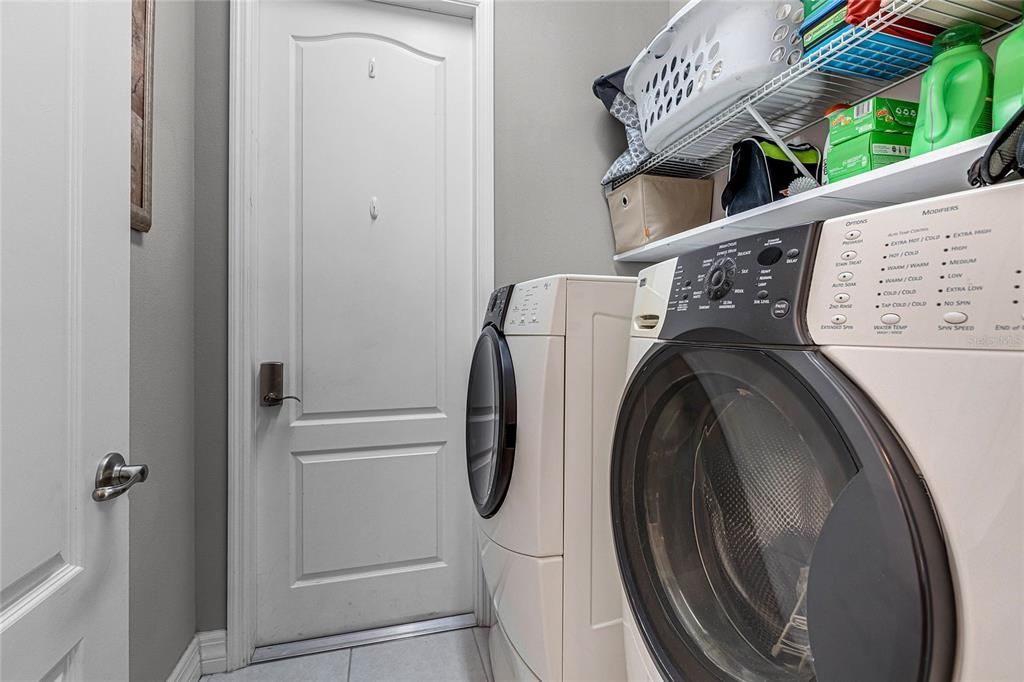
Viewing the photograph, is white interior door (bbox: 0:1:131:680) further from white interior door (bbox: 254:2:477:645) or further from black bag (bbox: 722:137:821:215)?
black bag (bbox: 722:137:821:215)

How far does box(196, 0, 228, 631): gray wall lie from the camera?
1.52 metres

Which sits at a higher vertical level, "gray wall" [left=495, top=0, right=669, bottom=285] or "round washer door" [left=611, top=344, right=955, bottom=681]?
"gray wall" [left=495, top=0, right=669, bottom=285]

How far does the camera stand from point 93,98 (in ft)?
2.21

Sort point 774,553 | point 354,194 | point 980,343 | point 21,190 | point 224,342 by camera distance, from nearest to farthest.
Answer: point 980,343, point 21,190, point 774,553, point 224,342, point 354,194

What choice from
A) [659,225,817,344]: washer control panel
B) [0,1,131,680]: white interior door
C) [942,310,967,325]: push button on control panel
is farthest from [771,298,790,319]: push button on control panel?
[0,1,131,680]: white interior door

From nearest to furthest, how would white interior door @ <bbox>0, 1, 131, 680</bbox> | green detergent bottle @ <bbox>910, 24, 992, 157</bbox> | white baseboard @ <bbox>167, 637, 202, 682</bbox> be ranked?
white interior door @ <bbox>0, 1, 131, 680</bbox> → green detergent bottle @ <bbox>910, 24, 992, 157</bbox> → white baseboard @ <bbox>167, 637, 202, 682</bbox>

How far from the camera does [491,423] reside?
1239 mm

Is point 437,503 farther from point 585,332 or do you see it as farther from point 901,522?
point 901,522

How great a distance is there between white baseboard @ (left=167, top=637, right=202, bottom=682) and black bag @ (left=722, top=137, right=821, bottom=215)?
6.66ft

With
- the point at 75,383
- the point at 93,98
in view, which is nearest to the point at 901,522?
the point at 75,383

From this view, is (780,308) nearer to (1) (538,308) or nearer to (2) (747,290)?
(2) (747,290)

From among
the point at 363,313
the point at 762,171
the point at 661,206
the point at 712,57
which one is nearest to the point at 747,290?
the point at 762,171

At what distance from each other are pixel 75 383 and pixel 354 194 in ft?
4.02

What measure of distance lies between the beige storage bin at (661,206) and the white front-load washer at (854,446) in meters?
0.95
